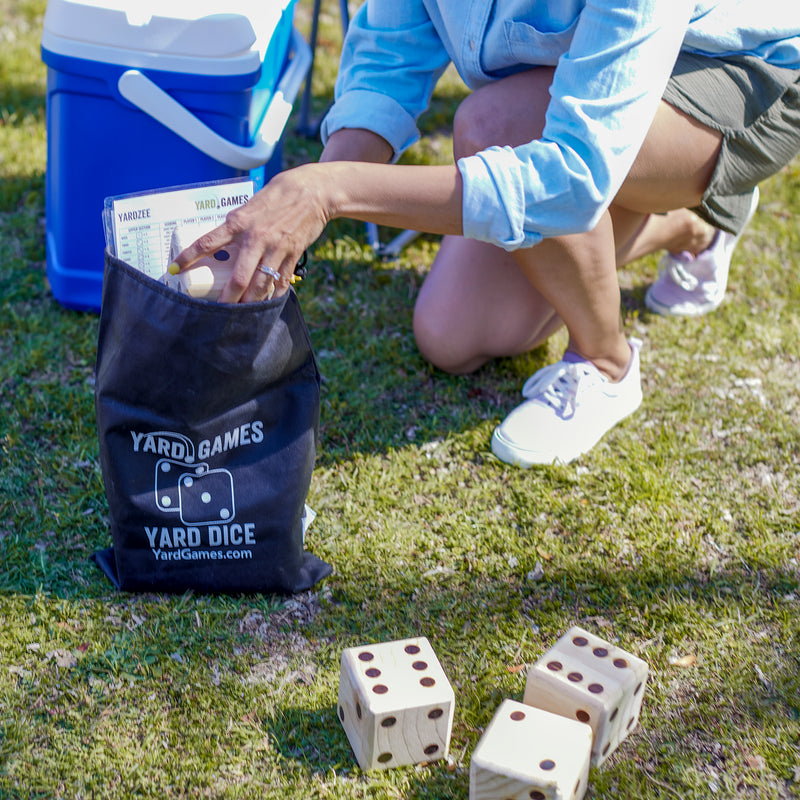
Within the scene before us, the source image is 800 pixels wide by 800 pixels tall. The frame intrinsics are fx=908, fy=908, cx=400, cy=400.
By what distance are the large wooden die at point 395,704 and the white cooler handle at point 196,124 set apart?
1.23 meters

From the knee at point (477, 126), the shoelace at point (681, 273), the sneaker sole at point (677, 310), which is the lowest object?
the sneaker sole at point (677, 310)

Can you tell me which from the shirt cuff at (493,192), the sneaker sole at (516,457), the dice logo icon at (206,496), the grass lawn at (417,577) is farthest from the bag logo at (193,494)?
the sneaker sole at (516,457)

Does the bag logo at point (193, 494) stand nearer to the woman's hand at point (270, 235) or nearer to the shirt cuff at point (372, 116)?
the woman's hand at point (270, 235)

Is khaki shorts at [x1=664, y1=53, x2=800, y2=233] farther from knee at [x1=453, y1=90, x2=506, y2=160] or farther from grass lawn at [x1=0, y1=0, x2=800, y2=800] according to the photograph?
grass lawn at [x1=0, y1=0, x2=800, y2=800]

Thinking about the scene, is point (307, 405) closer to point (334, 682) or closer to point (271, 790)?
point (334, 682)

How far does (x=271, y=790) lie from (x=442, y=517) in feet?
2.23

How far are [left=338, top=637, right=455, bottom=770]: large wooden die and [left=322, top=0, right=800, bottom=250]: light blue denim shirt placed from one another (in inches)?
26.8

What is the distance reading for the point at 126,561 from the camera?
61.8 inches

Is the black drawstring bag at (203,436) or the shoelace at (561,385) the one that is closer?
the black drawstring bag at (203,436)

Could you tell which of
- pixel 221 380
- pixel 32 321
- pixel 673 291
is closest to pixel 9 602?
pixel 221 380

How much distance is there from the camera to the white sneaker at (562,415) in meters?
1.99

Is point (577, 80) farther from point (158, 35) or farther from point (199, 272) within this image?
point (158, 35)

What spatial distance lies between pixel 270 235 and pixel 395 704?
692mm

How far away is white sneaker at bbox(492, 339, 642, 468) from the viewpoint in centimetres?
199
